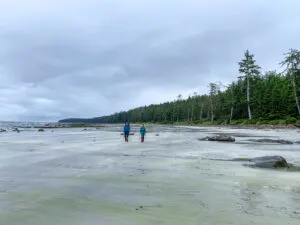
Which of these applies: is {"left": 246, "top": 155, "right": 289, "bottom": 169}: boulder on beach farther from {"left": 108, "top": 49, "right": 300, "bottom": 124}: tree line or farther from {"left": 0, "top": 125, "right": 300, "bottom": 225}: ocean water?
{"left": 108, "top": 49, "right": 300, "bottom": 124}: tree line

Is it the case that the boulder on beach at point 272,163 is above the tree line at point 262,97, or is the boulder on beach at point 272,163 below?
below

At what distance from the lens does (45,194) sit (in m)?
7.52

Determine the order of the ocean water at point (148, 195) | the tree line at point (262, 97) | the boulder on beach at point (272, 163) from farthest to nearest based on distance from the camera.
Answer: the tree line at point (262, 97) < the boulder on beach at point (272, 163) < the ocean water at point (148, 195)

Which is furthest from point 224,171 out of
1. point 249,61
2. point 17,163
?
point 249,61

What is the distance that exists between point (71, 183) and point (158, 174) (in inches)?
120

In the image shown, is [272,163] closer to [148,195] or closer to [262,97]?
[148,195]

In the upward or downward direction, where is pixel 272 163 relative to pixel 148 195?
upward

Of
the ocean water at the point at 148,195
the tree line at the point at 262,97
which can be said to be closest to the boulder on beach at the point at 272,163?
the ocean water at the point at 148,195

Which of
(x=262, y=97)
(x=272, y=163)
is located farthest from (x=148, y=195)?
(x=262, y=97)

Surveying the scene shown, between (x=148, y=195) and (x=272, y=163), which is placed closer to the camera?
(x=148, y=195)

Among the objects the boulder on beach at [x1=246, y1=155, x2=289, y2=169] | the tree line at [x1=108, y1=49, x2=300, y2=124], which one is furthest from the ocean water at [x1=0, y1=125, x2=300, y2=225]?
the tree line at [x1=108, y1=49, x2=300, y2=124]

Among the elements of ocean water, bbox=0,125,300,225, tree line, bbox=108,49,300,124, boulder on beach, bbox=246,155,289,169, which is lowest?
ocean water, bbox=0,125,300,225

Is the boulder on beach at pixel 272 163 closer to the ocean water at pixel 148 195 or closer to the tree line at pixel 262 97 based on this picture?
the ocean water at pixel 148 195

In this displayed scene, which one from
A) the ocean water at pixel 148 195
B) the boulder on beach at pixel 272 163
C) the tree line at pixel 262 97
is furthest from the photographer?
the tree line at pixel 262 97
